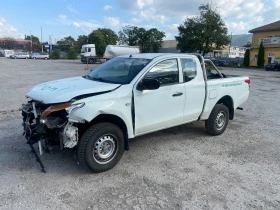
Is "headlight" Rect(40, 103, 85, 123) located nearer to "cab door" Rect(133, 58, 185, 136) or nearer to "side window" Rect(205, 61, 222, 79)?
"cab door" Rect(133, 58, 185, 136)

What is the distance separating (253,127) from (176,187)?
3.90m

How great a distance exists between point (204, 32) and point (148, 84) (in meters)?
47.8

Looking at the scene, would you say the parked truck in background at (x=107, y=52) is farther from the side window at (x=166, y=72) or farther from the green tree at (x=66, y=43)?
the green tree at (x=66, y=43)

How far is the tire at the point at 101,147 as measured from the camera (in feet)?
12.8

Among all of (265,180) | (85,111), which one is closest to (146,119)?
(85,111)

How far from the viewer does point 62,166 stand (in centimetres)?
433

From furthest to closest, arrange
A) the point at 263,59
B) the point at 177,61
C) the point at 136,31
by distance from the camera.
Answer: the point at 136,31
the point at 263,59
the point at 177,61

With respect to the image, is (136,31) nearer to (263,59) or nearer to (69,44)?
(69,44)

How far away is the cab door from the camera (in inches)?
175

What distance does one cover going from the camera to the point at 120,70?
16.2ft

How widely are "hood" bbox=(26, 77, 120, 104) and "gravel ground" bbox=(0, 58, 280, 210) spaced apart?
115 centimetres

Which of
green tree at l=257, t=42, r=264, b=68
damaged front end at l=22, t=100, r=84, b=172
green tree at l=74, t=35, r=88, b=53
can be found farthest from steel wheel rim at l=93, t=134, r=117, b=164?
green tree at l=74, t=35, r=88, b=53

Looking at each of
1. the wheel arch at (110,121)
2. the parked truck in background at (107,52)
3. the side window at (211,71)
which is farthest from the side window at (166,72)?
the parked truck in background at (107,52)

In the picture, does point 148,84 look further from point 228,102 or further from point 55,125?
point 228,102
